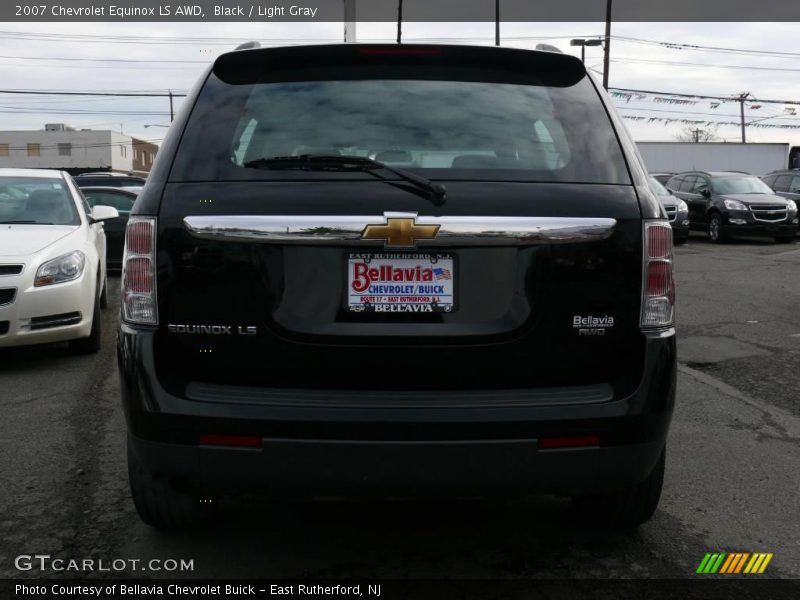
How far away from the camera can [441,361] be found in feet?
8.69

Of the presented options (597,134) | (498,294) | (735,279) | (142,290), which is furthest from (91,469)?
(735,279)

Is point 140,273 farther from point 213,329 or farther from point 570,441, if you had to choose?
point 570,441

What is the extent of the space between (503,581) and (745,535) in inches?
43.8

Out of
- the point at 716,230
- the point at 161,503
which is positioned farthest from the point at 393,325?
the point at 716,230

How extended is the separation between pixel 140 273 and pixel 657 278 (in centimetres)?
163

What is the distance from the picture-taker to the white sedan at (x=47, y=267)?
6320 mm

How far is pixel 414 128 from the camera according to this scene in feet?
9.57

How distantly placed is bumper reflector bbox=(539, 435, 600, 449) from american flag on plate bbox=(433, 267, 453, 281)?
0.57 metres

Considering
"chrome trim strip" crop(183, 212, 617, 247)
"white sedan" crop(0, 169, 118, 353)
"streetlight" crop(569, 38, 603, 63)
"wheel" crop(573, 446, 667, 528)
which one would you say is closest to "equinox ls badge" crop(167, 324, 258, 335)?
"chrome trim strip" crop(183, 212, 617, 247)

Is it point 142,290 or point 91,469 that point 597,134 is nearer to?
point 142,290

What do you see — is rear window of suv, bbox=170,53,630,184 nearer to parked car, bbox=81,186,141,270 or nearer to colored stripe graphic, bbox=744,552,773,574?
colored stripe graphic, bbox=744,552,773,574

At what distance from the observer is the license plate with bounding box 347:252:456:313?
8.62 ft
